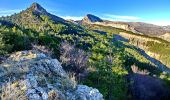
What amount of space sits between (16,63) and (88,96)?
559 cm

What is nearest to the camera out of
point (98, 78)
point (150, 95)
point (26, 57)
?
point (26, 57)

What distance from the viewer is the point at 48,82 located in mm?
21547

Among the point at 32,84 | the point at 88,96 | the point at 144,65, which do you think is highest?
the point at 32,84

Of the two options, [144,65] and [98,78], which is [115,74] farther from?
[144,65]

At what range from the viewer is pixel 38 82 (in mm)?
20484

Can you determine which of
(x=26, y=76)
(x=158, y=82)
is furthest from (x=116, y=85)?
(x=26, y=76)

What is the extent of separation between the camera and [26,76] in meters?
21.1

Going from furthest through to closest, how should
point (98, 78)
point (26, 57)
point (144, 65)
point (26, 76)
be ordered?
point (144, 65), point (98, 78), point (26, 57), point (26, 76)

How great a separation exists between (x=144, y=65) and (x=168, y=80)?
133ft

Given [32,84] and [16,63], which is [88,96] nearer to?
[32,84]

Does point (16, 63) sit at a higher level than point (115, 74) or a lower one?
higher

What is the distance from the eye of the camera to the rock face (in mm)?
18484

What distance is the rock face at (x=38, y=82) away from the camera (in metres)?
18.5

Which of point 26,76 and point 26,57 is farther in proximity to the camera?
point 26,57
